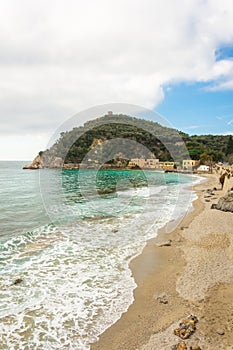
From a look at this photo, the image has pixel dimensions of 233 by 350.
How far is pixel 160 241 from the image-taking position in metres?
13.3

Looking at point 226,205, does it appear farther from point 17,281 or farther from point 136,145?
point 136,145

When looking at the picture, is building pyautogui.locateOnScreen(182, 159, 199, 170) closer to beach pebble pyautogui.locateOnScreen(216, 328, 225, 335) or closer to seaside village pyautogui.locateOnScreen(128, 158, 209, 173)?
seaside village pyautogui.locateOnScreen(128, 158, 209, 173)

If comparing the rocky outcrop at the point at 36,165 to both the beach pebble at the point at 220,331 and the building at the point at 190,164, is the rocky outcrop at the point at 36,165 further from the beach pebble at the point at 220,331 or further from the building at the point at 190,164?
the beach pebble at the point at 220,331

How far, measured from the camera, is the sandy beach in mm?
5668

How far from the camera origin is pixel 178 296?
757 cm

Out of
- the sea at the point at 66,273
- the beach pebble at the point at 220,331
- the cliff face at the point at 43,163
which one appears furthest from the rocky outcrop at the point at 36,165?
the beach pebble at the point at 220,331

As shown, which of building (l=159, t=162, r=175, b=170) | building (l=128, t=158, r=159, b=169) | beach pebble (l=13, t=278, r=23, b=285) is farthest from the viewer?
building (l=128, t=158, r=159, b=169)

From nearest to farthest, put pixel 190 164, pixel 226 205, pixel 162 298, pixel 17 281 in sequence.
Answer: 1. pixel 162 298
2. pixel 17 281
3. pixel 226 205
4. pixel 190 164

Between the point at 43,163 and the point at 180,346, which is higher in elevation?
the point at 43,163

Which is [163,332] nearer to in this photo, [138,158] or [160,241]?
[160,241]

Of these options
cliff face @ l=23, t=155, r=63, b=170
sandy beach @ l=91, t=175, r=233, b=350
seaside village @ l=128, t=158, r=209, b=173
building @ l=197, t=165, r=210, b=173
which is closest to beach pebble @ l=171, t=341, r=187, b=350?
sandy beach @ l=91, t=175, r=233, b=350

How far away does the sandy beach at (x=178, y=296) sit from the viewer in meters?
5.67

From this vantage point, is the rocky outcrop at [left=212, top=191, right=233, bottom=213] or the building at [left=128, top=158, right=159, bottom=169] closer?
the rocky outcrop at [left=212, top=191, right=233, bottom=213]

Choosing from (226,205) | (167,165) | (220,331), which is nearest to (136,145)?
(167,165)
